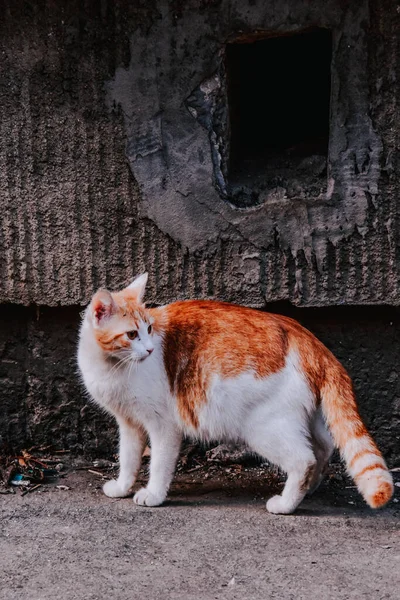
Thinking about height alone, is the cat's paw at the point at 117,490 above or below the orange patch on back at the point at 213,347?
below

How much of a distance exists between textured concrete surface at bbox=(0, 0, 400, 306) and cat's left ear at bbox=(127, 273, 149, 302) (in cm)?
28

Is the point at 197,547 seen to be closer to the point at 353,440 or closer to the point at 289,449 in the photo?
the point at 289,449

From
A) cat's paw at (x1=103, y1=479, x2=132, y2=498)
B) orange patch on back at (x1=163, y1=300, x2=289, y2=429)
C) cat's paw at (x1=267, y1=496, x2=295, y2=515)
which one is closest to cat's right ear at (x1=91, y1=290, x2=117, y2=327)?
orange patch on back at (x1=163, y1=300, x2=289, y2=429)

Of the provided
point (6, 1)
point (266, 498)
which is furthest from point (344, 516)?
point (6, 1)

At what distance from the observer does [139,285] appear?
377 cm

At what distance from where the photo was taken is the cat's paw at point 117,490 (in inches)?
155

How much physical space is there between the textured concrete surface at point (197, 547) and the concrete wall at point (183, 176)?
0.80 m

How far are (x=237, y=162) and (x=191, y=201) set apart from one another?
0.39m

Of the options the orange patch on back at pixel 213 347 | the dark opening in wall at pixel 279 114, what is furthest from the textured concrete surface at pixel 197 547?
the dark opening in wall at pixel 279 114

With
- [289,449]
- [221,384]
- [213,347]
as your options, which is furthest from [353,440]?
[213,347]

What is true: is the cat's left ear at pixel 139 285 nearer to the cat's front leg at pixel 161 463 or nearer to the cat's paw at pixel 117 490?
the cat's front leg at pixel 161 463

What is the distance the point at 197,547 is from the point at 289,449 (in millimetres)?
535

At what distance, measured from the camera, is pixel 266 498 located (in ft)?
13.0

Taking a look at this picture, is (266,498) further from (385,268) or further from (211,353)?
(385,268)
